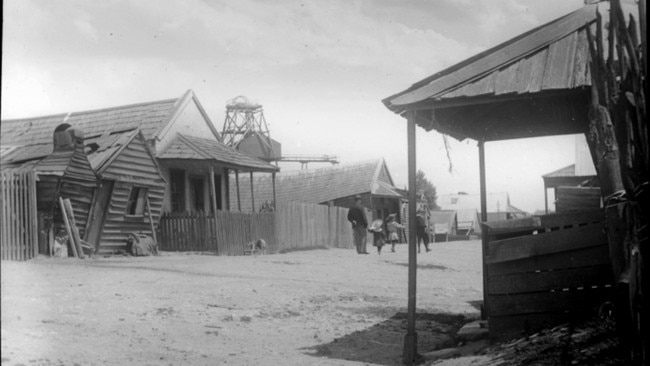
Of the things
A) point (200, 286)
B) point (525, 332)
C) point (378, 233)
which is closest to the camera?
A: point (525, 332)

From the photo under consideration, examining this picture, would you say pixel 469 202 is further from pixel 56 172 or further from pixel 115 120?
pixel 56 172

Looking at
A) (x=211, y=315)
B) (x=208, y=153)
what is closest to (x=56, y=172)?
→ (x=208, y=153)

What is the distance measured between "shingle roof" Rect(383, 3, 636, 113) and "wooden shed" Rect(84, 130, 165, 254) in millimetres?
11238

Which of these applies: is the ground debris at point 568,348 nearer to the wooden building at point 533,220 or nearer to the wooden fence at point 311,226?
the wooden building at point 533,220

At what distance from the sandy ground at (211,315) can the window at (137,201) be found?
4.56 metres

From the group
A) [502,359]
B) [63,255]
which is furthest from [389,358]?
[63,255]

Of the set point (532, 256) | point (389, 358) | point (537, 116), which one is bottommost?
point (389, 358)

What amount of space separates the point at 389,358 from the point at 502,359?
4.64 ft

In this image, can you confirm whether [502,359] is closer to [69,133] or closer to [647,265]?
[647,265]

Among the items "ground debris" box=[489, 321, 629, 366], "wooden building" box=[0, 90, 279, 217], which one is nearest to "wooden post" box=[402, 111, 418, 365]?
"ground debris" box=[489, 321, 629, 366]

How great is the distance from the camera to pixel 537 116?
8961 millimetres

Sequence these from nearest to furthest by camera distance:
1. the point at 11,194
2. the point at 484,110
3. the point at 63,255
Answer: the point at 484,110, the point at 11,194, the point at 63,255

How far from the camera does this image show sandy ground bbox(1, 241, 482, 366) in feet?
21.0

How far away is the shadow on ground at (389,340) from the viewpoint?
7004 millimetres
